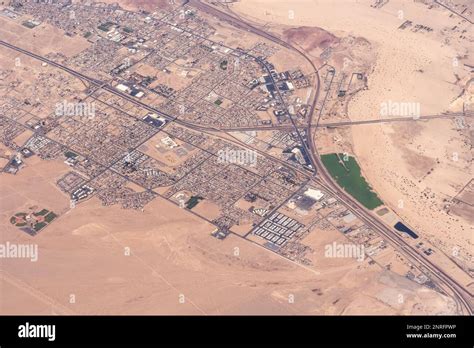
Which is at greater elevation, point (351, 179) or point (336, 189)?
point (351, 179)

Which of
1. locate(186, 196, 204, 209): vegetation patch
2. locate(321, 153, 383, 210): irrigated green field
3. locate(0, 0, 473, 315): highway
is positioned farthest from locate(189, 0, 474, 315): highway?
locate(186, 196, 204, 209): vegetation patch

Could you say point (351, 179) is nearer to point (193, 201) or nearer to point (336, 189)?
point (336, 189)

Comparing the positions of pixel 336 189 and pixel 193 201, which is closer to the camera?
pixel 193 201

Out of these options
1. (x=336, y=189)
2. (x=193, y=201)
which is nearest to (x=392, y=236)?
(x=336, y=189)

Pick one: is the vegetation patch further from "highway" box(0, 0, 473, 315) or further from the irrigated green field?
the irrigated green field

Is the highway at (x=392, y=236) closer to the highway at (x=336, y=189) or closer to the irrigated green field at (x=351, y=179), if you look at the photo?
the highway at (x=336, y=189)

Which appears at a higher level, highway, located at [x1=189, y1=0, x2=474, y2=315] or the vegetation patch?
highway, located at [x1=189, y1=0, x2=474, y2=315]

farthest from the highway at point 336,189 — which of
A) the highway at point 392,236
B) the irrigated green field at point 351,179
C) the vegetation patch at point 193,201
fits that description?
the vegetation patch at point 193,201

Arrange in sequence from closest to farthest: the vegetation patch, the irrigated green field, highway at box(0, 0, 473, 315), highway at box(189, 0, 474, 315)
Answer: highway at box(189, 0, 474, 315), highway at box(0, 0, 473, 315), the vegetation patch, the irrigated green field
